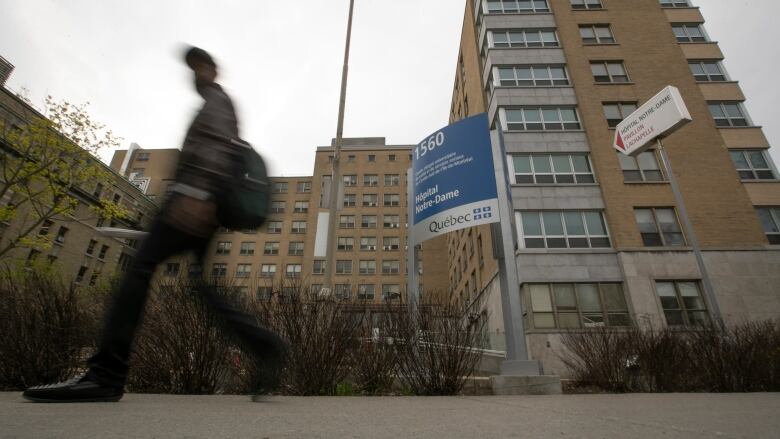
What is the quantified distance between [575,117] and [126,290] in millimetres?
24764

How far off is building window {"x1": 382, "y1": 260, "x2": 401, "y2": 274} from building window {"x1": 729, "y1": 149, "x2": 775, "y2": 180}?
3754 centimetres

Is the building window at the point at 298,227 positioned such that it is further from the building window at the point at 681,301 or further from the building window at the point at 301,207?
the building window at the point at 681,301

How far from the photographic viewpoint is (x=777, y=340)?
5906 millimetres

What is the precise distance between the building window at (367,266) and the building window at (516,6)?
35.6m

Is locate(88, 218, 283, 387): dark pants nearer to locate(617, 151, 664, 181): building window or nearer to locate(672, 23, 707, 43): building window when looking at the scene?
locate(617, 151, 664, 181): building window

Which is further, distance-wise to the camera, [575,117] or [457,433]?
[575,117]

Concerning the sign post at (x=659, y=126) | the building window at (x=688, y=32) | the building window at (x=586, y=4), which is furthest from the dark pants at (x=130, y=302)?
the building window at (x=688, y=32)

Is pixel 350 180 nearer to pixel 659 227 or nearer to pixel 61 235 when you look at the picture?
pixel 61 235

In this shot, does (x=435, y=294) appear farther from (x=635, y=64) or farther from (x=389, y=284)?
Result: (x=389, y=284)

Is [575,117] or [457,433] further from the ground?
[575,117]

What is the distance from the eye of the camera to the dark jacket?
200 cm

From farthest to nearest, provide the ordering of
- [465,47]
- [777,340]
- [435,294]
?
[465,47] < [777,340] < [435,294]

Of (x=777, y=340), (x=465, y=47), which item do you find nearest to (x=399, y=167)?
(x=465, y=47)

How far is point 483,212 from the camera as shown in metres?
7.14
